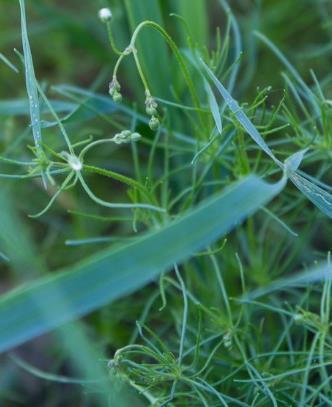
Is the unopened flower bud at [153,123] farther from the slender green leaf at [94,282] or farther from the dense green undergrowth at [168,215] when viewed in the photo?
the slender green leaf at [94,282]

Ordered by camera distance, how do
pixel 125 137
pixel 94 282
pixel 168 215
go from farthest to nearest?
pixel 168 215
pixel 125 137
pixel 94 282

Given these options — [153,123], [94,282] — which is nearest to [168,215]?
[153,123]

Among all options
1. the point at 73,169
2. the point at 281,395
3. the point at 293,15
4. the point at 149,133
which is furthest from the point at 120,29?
the point at 281,395

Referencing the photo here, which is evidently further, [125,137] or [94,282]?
[125,137]

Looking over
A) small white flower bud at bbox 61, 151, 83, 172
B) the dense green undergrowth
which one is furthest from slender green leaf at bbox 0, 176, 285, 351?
small white flower bud at bbox 61, 151, 83, 172

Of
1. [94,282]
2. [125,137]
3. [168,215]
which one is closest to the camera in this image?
[94,282]

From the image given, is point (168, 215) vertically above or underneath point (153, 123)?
underneath

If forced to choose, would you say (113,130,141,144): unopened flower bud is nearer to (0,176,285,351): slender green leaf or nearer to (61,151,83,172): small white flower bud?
(61,151,83,172): small white flower bud

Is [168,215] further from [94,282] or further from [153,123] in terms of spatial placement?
[94,282]

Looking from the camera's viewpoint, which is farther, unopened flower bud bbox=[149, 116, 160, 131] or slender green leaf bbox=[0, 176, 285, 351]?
unopened flower bud bbox=[149, 116, 160, 131]
